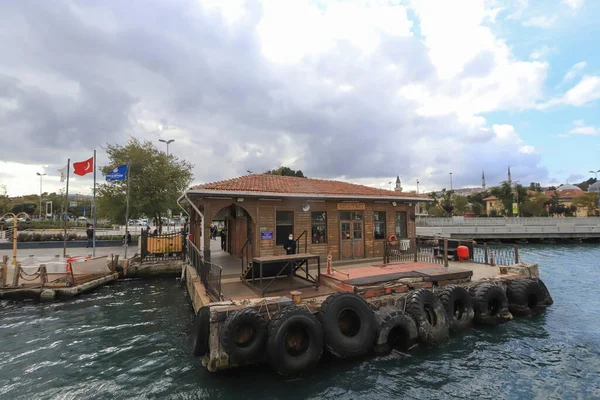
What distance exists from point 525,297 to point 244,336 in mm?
8885

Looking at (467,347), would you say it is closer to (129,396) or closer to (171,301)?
(129,396)

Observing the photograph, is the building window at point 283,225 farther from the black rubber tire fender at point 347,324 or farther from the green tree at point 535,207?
the green tree at point 535,207

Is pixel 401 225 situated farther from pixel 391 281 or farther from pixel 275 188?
pixel 391 281

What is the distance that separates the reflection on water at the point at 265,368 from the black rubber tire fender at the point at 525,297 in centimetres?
31

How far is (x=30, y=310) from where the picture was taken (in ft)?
33.0

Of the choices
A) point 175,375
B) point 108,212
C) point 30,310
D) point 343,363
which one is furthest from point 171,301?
point 108,212

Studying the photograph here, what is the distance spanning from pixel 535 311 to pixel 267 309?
881 cm

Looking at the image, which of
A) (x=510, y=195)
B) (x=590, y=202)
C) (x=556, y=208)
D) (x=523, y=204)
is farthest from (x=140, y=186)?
(x=556, y=208)

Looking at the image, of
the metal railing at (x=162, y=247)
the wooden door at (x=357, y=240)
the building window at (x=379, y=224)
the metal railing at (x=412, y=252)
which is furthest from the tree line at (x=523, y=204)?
the metal railing at (x=162, y=247)

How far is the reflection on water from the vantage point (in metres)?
5.52

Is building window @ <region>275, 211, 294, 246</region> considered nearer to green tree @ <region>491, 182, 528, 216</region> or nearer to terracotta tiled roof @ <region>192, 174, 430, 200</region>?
terracotta tiled roof @ <region>192, 174, 430, 200</region>

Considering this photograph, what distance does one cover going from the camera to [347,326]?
7102mm

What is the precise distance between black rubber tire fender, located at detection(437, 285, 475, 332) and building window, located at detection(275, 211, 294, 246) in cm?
603

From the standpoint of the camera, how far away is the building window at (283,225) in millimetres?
12094
